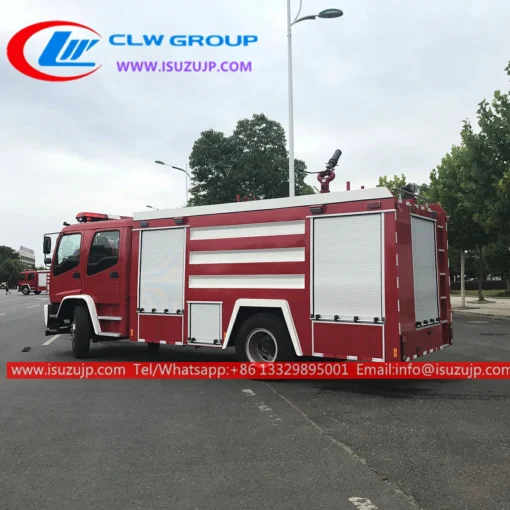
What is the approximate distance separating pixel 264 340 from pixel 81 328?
151 inches

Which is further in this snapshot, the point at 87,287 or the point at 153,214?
the point at 87,287

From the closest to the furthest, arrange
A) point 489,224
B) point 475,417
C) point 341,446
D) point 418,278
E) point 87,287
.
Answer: point 341,446 → point 475,417 → point 418,278 → point 87,287 → point 489,224

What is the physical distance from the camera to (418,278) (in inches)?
289

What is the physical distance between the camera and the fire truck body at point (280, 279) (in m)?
6.71

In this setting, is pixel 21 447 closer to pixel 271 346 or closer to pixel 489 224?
pixel 271 346

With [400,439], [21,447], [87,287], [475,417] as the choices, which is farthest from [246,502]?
[87,287]

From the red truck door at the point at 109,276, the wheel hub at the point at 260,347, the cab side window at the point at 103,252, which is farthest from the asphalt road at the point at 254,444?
the cab side window at the point at 103,252

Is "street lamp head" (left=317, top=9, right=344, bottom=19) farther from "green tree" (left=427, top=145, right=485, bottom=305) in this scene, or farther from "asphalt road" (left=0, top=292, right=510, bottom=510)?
"asphalt road" (left=0, top=292, right=510, bottom=510)

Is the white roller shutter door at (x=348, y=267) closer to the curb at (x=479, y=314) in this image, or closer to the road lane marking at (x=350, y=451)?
the road lane marking at (x=350, y=451)

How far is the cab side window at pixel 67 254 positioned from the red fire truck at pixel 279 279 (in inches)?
11.3

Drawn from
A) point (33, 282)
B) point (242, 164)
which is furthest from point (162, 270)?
point (33, 282)

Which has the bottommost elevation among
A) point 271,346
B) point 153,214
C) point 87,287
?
point 271,346

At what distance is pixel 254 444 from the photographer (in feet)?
15.9

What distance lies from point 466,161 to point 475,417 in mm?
15546
